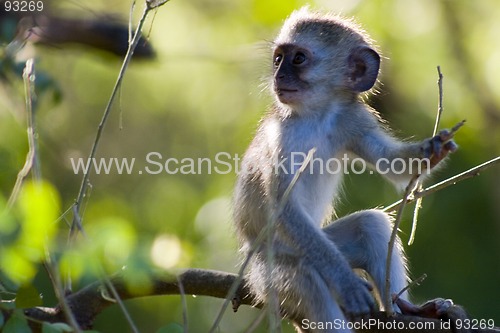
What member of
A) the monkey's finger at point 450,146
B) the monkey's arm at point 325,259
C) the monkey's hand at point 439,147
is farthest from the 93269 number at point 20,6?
the monkey's finger at point 450,146

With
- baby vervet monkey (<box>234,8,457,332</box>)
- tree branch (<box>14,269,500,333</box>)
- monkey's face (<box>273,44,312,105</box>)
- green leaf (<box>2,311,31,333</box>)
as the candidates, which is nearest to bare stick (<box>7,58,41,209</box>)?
green leaf (<box>2,311,31,333</box>)

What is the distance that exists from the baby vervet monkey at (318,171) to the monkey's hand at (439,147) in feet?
0.43

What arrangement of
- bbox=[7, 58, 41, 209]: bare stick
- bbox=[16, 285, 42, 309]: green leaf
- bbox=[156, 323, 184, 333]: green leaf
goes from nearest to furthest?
bbox=[7, 58, 41, 209]: bare stick → bbox=[156, 323, 184, 333]: green leaf → bbox=[16, 285, 42, 309]: green leaf

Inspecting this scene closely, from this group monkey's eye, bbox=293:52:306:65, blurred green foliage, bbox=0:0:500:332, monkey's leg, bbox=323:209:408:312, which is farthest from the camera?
blurred green foliage, bbox=0:0:500:332

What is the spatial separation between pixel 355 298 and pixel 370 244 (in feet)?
2.31

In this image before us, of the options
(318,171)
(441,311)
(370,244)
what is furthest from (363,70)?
(441,311)

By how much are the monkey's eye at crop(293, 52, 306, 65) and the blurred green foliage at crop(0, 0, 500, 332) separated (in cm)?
45

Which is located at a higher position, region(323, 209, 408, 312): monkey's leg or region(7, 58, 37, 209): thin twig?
region(7, 58, 37, 209): thin twig

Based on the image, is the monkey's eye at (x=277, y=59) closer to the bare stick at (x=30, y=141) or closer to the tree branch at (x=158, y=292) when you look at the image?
the tree branch at (x=158, y=292)

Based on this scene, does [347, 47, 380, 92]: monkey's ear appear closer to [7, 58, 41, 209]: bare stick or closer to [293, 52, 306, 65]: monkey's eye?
[293, 52, 306, 65]: monkey's eye

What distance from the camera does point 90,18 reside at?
906 centimetres

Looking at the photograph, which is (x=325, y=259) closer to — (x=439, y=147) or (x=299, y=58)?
(x=439, y=147)

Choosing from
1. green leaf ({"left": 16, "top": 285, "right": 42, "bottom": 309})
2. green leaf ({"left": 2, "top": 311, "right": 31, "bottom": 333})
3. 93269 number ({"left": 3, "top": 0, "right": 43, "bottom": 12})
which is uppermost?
93269 number ({"left": 3, "top": 0, "right": 43, "bottom": 12})

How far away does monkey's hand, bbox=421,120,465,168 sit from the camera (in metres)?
4.49
